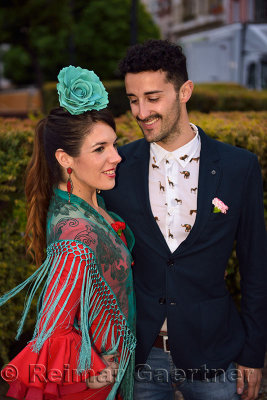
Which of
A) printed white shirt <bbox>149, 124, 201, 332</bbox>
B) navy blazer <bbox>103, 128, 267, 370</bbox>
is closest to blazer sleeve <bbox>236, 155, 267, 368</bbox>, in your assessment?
navy blazer <bbox>103, 128, 267, 370</bbox>

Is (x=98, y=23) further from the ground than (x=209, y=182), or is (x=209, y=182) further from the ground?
(x=98, y=23)

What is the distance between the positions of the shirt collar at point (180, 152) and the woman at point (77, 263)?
407 mm

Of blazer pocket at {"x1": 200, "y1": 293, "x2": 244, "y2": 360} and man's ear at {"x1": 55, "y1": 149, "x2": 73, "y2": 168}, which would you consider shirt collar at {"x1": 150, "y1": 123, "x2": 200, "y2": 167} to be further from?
blazer pocket at {"x1": 200, "y1": 293, "x2": 244, "y2": 360}

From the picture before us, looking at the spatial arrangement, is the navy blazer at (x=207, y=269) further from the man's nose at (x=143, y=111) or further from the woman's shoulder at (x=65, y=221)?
the woman's shoulder at (x=65, y=221)

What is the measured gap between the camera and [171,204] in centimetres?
266

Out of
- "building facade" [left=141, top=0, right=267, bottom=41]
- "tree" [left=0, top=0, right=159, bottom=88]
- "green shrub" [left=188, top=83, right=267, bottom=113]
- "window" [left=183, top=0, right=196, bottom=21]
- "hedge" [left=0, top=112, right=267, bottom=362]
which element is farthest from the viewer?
"window" [left=183, top=0, right=196, bottom=21]

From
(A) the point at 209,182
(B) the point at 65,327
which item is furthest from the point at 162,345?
(A) the point at 209,182

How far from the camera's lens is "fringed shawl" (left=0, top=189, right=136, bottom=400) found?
6.87ft

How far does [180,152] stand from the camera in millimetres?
2711

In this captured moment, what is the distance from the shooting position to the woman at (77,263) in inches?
82.8

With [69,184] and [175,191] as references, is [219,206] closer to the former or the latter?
[175,191]

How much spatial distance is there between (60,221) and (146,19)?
112 feet

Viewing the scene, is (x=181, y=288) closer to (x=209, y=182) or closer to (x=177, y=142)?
(x=209, y=182)

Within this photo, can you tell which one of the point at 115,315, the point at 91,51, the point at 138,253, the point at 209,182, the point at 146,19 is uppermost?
the point at 146,19
